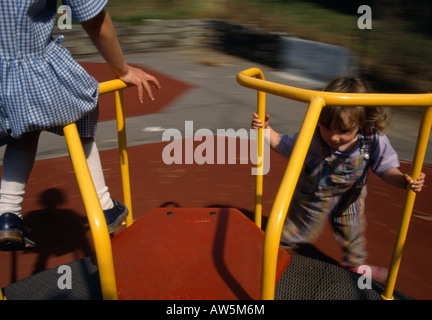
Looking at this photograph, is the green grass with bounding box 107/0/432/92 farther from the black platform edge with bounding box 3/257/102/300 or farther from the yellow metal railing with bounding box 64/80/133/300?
the yellow metal railing with bounding box 64/80/133/300

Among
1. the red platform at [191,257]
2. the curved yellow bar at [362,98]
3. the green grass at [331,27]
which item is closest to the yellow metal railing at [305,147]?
the curved yellow bar at [362,98]

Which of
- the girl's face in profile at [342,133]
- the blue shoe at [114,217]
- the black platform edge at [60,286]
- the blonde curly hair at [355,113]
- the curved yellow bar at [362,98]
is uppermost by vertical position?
the curved yellow bar at [362,98]

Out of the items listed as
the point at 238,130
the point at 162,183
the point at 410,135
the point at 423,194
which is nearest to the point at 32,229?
the point at 162,183

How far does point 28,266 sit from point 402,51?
466 cm

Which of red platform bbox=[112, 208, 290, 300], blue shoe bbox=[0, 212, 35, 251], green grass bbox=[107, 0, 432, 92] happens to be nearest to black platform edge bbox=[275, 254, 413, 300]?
red platform bbox=[112, 208, 290, 300]

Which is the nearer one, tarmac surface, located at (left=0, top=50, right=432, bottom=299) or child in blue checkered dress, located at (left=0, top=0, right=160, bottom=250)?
child in blue checkered dress, located at (left=0, top=0, right=160, bottom=250)

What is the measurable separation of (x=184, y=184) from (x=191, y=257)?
147 centimetres

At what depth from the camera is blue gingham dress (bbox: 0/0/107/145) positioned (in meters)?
1.24

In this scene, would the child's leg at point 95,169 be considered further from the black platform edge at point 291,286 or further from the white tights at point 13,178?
the black platform edge at point 291,286

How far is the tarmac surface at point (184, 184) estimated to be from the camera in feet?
7.36

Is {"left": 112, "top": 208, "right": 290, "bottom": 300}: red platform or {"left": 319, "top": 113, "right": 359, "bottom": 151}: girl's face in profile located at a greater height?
{"left": 319, "top": 113, "right": 359, "bottom": 151}: girl's face in profile

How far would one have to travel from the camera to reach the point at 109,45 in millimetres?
1407

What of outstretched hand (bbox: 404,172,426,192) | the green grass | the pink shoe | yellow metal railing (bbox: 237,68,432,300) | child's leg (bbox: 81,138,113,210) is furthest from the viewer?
the green grass

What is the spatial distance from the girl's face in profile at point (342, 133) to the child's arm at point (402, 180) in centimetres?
19
